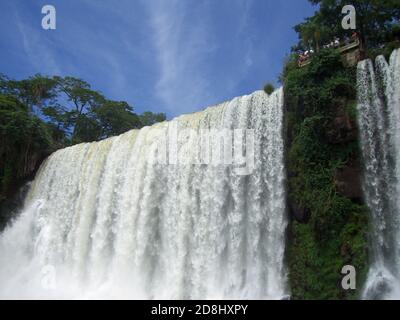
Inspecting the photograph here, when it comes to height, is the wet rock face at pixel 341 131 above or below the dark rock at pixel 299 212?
above

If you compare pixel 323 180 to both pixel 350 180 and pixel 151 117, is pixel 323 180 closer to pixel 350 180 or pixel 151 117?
pixel 350 180

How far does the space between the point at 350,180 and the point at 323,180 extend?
0.73 meters

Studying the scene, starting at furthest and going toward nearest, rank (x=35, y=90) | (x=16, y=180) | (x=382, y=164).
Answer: (x=35, y=90)
(x=16, y=180)
(x=382, y=164)

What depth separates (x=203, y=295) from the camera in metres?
11.6

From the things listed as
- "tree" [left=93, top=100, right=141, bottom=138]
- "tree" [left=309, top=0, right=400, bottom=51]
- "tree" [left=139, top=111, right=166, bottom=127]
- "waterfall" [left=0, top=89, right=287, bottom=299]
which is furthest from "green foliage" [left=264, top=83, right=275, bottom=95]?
"tree" [left=139, top=111, right=166, bottom=127]

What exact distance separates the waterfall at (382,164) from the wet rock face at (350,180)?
241mm

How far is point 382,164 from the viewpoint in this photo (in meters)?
10.4

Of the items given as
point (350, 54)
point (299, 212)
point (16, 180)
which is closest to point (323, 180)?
point (299, 212)

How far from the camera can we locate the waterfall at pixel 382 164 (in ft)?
31.8

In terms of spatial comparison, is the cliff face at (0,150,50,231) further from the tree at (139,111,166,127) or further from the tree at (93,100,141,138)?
the tree at (139,111,166,127)

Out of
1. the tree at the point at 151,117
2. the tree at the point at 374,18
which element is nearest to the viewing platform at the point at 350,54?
the tree at the point at 374,18

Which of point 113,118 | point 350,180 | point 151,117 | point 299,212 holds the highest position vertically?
point 151,117

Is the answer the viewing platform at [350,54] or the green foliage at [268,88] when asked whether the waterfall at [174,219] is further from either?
the viewing platform at [350,54]
